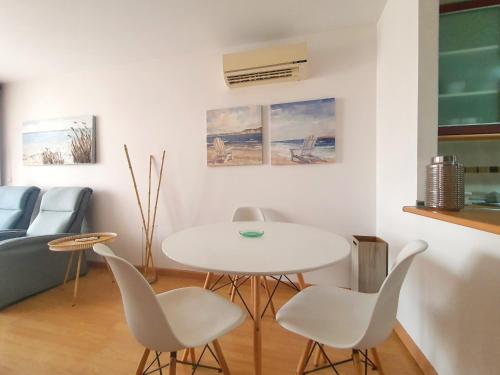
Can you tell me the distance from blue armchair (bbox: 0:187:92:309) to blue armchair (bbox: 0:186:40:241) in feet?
0.50

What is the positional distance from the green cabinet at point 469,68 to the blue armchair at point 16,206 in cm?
399

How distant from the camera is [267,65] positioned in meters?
2.00

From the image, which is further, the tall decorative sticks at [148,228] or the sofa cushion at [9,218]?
the sofa cushion at [9,218]

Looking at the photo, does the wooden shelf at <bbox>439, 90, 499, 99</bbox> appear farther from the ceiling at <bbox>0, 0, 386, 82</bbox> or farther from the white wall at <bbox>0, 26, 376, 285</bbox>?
the ceiling at <bbox>0, 0, 386, 82</bbox>

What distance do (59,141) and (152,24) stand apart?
6.53ft

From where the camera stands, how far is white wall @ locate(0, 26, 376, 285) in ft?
6.71

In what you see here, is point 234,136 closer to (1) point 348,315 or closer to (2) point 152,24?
(2) point 152,24

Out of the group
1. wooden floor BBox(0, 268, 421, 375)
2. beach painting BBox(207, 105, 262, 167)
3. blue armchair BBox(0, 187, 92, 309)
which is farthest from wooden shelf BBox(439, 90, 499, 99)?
blue armchair BBox(0, 187, 92, 309)

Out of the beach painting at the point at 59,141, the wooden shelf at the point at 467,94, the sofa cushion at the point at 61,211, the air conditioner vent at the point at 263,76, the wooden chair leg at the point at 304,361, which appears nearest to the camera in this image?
the wooden chair leg at the point at 304,361

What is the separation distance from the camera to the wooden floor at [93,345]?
131 centimetres

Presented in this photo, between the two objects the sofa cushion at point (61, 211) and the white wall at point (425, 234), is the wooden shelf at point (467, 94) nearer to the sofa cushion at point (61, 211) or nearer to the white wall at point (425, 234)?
the white wall at point (425, 234)

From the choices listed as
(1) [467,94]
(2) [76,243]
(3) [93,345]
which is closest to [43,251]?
(2) [76,243]

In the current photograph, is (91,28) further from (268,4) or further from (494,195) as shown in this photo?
(494,195)

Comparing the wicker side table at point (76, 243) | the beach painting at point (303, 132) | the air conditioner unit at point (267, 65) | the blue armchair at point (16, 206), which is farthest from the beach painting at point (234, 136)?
the blue armchair at point (16, 206)
